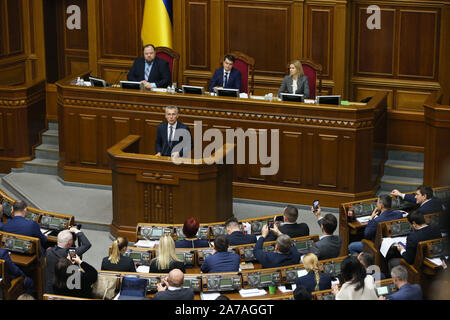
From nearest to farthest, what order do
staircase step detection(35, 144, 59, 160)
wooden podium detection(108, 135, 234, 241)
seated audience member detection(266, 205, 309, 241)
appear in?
seated audience member detection(266, 205, 309, 241), wooden podium detection(108, 135, 234, 241), staircase step detection(35, 144, 59, 160)

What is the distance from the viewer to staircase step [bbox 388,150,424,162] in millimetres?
12305

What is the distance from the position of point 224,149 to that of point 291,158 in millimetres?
1564

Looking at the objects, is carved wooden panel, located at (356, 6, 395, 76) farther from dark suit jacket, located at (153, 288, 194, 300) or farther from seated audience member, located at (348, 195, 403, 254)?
dark suit jacket, located at (153, 288, 194, 300)

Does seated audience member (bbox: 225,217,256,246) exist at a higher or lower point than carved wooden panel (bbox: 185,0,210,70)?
Answer: lower

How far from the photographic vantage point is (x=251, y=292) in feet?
24.5

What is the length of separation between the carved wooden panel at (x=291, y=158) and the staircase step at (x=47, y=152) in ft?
12.8

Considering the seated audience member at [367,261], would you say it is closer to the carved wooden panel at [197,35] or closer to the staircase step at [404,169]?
the staircase step at [404,169]

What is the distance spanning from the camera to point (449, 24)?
484 inches

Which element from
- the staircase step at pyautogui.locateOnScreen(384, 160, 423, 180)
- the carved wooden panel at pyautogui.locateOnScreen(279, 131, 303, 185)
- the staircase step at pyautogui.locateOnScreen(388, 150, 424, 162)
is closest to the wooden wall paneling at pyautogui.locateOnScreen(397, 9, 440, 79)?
the staircase step at pyautogui.locateOnScreen(388, 150, 424, 162)

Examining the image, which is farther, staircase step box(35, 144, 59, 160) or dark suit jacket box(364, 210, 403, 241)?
staircase step box(35, 144, 59, 160)

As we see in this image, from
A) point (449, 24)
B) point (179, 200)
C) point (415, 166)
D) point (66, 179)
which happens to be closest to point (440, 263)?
point (179, 200)

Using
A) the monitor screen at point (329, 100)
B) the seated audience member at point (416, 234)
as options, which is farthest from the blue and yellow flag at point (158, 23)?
the seated audience member at point (416, 234)

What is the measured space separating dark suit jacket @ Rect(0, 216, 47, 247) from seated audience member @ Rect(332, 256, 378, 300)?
3.65 metres
